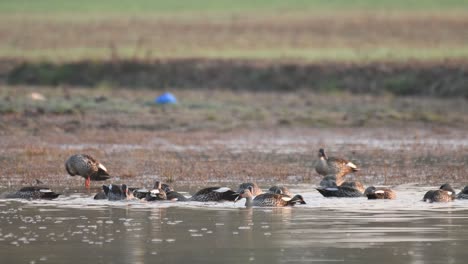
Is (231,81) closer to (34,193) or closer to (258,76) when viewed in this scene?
(258,76)

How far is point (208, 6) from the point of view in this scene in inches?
2808

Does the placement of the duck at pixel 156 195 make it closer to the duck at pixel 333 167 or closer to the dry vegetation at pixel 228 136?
the dry vegetation at pixel 228 136

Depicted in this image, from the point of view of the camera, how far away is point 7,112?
29.7 m

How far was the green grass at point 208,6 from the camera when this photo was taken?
221 ft

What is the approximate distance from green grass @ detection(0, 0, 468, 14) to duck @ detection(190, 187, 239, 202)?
162 feet

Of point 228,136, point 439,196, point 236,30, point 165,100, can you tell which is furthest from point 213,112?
point 236,30

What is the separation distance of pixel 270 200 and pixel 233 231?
227cm

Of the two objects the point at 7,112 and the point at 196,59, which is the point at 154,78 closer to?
the point at 196,59

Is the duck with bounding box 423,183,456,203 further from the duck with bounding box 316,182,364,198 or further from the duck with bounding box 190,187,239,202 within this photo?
the duck with bounding box 190,187,239,202

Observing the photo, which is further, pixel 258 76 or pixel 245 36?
pixel 245 36

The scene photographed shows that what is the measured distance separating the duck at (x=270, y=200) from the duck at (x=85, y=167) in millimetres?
3325

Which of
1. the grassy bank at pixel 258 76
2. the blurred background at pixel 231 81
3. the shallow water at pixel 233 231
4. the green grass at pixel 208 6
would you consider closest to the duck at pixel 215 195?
the shallow water at pixel 233 231

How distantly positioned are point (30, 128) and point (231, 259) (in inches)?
635

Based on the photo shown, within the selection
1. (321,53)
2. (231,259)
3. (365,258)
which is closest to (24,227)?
(231,259)
